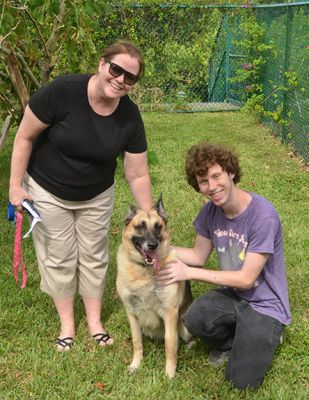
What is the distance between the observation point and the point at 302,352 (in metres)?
2.87

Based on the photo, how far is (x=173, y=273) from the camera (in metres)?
2.61

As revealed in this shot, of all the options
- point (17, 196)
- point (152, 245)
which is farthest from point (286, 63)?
point (17, 196)

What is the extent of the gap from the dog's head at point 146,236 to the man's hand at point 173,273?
2.1 inches

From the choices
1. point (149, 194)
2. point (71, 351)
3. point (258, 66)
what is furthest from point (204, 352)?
point (258, 66)


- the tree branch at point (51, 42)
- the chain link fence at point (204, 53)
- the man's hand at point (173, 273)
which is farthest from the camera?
the chain link fence at point (204, 53)

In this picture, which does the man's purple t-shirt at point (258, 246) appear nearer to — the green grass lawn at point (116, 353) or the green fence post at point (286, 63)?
the green grass lawn at point (116, 353)

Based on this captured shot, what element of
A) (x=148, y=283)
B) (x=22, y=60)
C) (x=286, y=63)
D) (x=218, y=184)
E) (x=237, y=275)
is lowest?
(x=148, y=283)

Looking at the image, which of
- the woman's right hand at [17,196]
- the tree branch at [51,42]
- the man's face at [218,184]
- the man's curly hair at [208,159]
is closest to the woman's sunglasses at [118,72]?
the man's curly hair at [208,159]

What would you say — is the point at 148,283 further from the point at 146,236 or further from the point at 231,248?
the point at 231,248

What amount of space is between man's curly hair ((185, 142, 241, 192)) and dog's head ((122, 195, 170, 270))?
0.36 m

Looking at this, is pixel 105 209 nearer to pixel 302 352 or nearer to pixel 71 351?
pixel 71 351

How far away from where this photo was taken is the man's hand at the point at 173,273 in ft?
8.55

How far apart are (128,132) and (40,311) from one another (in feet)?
4.88

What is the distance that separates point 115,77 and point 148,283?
1.19m
